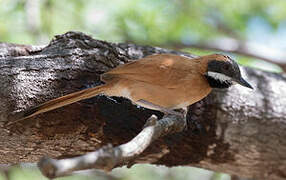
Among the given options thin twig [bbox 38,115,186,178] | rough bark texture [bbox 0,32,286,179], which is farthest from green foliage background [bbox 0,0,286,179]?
thin twig [bbox 38,115,186,178]

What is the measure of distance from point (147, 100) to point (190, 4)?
382 cm

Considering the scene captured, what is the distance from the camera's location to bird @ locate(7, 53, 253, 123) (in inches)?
147

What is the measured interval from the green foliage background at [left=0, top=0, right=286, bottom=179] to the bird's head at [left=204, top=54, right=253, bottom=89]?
2584mm

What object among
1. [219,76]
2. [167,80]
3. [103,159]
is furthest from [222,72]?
[103,159]

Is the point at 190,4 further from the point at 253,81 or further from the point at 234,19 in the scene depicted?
the point at 253,81

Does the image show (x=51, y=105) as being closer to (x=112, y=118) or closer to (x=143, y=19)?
(x=112, y=118)

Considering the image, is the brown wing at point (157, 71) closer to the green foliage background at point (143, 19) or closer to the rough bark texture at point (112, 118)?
the rough bark texture at point (112, 118)

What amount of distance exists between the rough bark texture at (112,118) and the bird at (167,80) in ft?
0.52

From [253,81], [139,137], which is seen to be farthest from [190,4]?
[139,137]

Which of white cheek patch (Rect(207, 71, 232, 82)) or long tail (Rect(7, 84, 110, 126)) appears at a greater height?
white cheek patch (Rect(207, 71, 232, 82))

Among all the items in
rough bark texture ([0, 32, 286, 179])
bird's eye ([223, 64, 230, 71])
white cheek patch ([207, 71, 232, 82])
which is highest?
bird's eye ([223, 64, 230, 71])

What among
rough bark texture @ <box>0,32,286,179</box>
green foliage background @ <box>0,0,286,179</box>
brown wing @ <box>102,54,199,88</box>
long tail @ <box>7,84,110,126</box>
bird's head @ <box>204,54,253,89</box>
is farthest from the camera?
green foliage background @ <box>0,0,286,179</box>

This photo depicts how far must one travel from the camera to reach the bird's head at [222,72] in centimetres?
387

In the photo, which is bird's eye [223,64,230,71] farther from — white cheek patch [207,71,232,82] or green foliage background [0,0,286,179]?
green foliage background [0,0,286,179]
